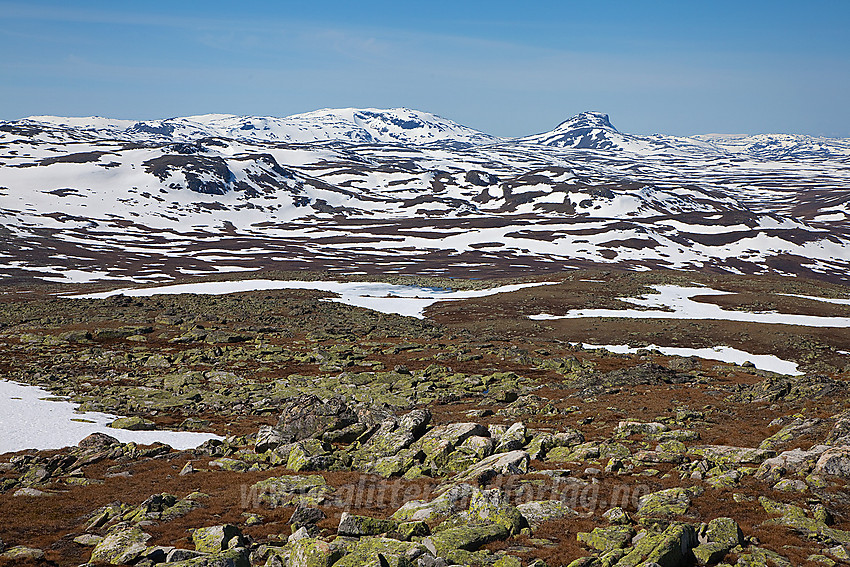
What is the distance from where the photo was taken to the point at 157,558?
13930mm

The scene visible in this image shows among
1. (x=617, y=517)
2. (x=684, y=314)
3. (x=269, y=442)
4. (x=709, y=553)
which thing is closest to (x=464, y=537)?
(x=617, y=517)

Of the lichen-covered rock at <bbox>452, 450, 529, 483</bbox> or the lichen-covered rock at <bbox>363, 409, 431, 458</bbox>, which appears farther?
the lichen-covered rock at <bbox>363, 409, 431, 458</bbox>

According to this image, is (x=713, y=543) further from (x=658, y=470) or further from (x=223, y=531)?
(x=223, y=531)

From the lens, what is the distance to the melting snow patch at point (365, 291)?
8512 centimetres

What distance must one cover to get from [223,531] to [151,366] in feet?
115

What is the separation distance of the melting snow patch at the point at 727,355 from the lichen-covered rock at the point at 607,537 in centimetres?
4679

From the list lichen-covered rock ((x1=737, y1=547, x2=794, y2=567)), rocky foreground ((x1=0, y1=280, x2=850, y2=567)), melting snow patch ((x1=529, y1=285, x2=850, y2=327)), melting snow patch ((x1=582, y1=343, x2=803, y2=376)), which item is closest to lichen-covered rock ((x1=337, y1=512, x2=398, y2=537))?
rocky foreground ((x1=0, y1=280, x2=850, y2=567))

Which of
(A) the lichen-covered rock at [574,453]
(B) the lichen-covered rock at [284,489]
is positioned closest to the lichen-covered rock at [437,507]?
(B) the lichen-covered rock at [284,489]

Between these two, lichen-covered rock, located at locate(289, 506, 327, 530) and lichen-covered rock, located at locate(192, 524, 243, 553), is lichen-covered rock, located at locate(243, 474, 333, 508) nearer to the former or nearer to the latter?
lichen-covered rock, located at locate(289, 506, 327, 530)

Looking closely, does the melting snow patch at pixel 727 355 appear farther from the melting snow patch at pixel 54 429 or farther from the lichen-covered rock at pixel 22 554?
the lichen-covered rock at pixel 22 554

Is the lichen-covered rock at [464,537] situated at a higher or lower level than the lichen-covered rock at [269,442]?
higher

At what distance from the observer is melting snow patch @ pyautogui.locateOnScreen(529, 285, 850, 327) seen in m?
73.2

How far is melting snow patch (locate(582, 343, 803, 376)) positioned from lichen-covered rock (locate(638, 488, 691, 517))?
143ft

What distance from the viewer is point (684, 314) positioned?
257 feet
